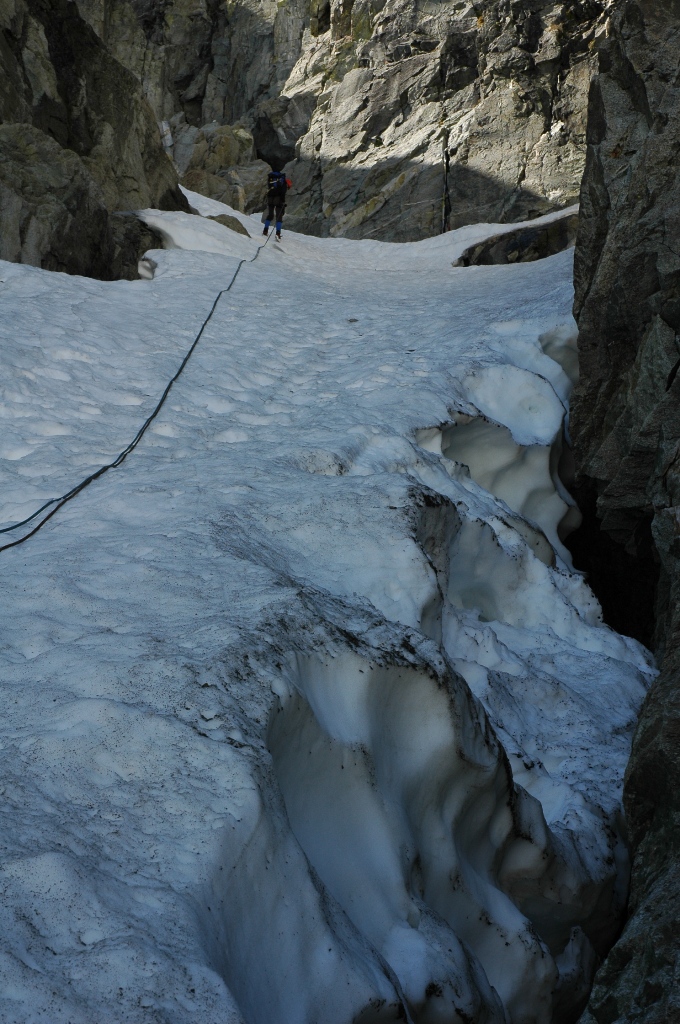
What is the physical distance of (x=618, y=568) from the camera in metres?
5.77

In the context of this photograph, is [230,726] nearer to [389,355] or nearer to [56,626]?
[56,626]

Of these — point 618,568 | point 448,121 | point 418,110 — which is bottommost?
point 618,568

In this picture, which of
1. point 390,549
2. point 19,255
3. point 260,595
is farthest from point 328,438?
point 19,255

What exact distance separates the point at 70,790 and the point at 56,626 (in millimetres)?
809

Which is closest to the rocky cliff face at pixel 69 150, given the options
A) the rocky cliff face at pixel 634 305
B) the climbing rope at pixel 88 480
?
the climbing rope at pixel 88 480

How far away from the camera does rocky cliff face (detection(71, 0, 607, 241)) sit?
1639 cm

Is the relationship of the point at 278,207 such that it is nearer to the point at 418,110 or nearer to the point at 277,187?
the point at 277,187

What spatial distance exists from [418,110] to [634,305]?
1569 centimetres

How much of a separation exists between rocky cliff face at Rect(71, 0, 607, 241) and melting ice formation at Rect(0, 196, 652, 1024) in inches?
476

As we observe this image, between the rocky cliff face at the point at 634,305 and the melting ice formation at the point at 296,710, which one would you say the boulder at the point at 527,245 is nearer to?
the rocky cliff face at the point at 634,305

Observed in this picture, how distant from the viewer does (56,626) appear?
2.64m

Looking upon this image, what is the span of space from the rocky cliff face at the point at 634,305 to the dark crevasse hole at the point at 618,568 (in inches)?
0.6

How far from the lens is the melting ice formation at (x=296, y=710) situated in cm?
175

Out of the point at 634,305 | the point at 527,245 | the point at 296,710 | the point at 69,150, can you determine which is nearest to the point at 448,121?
the point at 527,245
